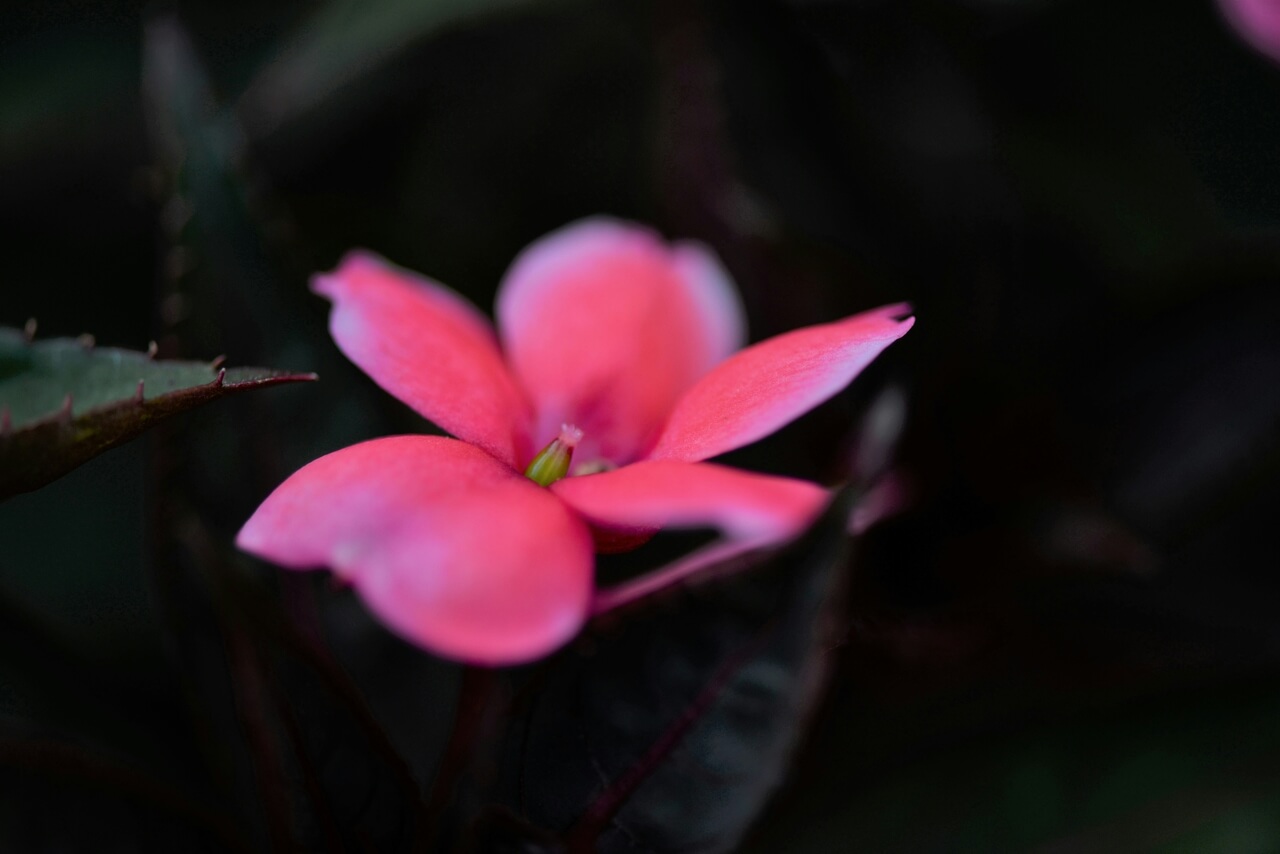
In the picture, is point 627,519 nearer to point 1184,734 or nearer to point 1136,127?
point 1184,734

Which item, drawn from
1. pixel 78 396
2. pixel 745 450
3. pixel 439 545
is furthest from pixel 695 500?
pixel 745 450

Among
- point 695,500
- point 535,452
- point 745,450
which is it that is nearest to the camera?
point 695,500

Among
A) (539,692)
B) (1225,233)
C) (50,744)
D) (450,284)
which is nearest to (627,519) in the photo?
(539,692)

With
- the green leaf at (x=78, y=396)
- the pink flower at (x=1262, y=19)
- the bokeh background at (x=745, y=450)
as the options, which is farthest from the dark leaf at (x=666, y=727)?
the pink flower at (x=1262, y=19)

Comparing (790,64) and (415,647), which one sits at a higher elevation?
(790,64)

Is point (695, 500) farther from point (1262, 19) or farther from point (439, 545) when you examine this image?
point (1262, 19)

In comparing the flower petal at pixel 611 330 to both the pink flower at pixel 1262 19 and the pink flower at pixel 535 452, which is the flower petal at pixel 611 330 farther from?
the pink flower at pixel 1262 19

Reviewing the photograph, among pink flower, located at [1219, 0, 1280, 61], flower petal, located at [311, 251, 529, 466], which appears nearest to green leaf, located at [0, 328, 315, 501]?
flower petal, located at [311, 251, 529, 466]
